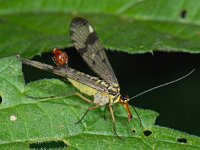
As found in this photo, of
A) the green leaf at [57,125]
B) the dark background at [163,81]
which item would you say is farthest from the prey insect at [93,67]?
the dark background at [163,81]

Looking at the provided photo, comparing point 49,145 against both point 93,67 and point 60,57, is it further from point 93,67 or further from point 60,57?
point 93,67

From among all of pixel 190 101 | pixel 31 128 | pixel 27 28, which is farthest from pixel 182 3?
pixel 31 128

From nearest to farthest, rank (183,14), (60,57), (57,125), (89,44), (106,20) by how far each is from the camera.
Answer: (57,125) < (60,57) < (89,44) < (106,20) < (183,14)

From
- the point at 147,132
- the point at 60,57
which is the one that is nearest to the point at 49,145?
the point at 147,132

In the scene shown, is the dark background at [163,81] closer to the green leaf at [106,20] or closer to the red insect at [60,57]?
the green leaf at [106,20]

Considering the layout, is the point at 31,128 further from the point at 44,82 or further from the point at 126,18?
the point at 126,18
